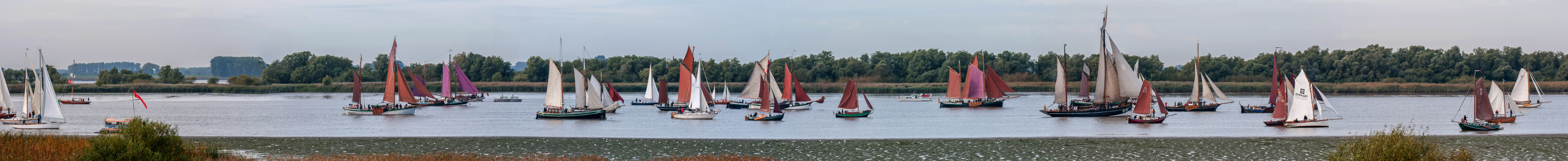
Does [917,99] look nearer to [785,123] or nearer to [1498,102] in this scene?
[785,123]

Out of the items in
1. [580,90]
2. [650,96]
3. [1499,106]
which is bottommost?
[1499,106]

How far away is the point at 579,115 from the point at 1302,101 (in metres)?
30.6

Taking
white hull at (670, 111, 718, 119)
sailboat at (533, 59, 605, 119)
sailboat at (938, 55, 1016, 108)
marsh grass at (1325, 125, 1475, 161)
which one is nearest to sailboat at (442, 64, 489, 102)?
sailboat at (533, 59, 605, 119)

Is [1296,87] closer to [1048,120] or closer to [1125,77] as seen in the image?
[1048,120]

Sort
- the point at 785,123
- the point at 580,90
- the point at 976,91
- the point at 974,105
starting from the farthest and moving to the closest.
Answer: the point at 976,91 → the point at 974,105 → the point at 580,90 → the point at 785,123

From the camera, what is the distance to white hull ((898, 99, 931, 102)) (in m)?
86.9

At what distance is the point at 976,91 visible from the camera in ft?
229

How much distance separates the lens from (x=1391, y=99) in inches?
3396

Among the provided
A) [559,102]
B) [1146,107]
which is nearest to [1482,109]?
[1146,107]

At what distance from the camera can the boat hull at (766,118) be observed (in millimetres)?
47469

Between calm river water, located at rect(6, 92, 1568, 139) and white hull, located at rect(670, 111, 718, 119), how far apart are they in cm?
55

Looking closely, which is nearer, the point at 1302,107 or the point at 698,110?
the point at 1302,107

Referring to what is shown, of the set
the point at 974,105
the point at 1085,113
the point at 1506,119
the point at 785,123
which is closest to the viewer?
the point at 1506,119

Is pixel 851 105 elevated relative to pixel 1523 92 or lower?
lower
